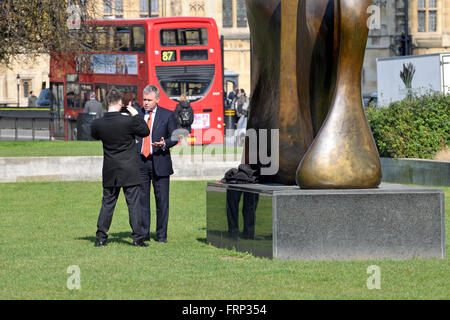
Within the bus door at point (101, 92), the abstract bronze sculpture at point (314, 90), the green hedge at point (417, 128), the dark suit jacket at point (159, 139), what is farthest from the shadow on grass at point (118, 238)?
the bus door at point (101, 92)

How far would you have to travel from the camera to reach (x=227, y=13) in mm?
56094

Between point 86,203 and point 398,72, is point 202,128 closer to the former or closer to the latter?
point 398,72

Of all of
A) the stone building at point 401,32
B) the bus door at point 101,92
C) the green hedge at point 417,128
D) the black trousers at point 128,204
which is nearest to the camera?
the black trousers at point 128,204

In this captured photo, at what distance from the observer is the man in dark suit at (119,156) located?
390 inches

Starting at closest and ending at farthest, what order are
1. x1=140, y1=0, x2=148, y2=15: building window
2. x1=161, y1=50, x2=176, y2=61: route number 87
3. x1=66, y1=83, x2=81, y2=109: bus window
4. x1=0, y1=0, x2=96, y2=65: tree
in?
x1=0, y1=0, x2=96, y2=65: tree < x1=161, y1=50, x2=176, y2=61: route number 87 < x1=66, y1=83, x2=81, y2=109: bus window < x1=140, y1=0, x2=148, y2=15: building window

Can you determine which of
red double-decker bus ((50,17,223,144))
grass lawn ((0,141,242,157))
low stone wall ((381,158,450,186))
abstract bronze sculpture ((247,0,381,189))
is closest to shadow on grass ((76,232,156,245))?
abstract bronze sculpture ((247,0,381,189))

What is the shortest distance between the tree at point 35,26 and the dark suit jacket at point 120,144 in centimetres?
1507

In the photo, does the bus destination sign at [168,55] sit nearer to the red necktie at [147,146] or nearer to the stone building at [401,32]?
the red necktie at [147,146]

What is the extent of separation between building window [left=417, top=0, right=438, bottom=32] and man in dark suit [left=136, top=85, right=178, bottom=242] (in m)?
48.7

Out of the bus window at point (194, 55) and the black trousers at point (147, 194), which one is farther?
the bus window at point (194, 55)

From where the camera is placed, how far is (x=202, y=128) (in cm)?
3262

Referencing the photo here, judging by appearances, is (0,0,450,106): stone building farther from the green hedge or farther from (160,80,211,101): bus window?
the green hedge

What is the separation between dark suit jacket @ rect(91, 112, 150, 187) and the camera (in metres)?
9.89

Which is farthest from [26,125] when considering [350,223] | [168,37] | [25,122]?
[350,223]
